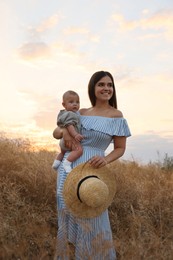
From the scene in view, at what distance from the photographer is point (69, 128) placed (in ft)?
10.8

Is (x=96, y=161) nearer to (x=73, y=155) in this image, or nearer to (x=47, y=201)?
(x=73, y=155)

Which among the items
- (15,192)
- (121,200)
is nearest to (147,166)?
(121,200)

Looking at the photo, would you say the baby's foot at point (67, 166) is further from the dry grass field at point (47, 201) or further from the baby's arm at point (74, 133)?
the dry grass field at point (47, 201)

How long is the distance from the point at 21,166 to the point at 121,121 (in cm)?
271

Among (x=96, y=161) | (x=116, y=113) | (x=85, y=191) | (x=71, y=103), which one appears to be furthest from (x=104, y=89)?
(x=85, y=191)

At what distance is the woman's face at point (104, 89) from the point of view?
3.40 m

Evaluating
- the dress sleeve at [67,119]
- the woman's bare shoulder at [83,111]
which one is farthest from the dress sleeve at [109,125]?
the woman's bare shoulder at [83,111]

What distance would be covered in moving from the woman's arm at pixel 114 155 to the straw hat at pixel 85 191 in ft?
0.18

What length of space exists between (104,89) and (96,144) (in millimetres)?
492

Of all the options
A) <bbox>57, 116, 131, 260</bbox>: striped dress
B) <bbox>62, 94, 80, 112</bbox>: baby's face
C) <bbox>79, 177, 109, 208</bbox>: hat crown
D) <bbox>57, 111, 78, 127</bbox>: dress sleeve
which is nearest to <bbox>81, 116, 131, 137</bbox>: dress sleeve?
<bbox>57, 116, 131, 260</bbox>: striped dress

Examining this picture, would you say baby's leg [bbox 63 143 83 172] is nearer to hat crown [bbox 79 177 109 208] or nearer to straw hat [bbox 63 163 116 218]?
straw hat [bbox 63 163 116 218]

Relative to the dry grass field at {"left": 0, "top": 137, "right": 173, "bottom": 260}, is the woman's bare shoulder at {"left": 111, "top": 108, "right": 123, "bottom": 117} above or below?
above

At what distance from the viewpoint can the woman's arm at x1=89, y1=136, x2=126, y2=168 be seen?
3121 millimetres

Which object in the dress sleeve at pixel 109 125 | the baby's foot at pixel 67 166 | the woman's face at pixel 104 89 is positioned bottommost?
the baby's foot at pixel 67 166
